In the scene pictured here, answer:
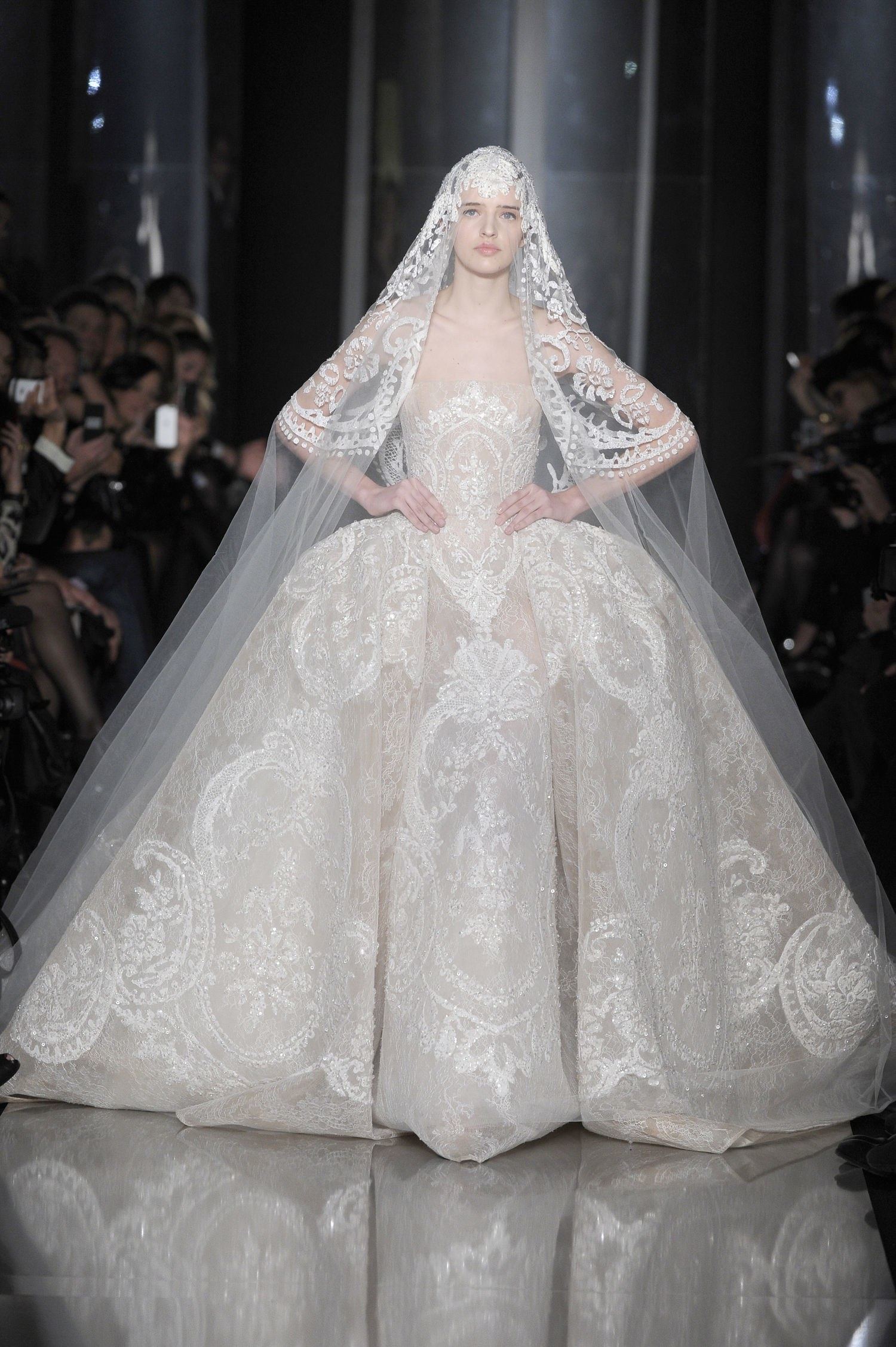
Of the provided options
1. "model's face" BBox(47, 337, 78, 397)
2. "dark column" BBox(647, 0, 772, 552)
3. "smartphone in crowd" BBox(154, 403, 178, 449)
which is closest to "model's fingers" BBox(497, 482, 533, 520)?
"model's face" BBox(47, 337, 78, 397)

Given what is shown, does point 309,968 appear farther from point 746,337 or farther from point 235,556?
point 746,337

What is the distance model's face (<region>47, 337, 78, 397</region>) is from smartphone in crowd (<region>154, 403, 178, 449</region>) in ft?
3.10

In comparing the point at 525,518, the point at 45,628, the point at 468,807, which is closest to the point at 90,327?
the point at 45,628

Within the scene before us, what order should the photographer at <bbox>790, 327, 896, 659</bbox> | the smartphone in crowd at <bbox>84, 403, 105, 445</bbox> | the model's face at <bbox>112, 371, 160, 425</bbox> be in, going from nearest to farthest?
the photographer at <bbox>790, 327, 896, 659</bbox> < the smartphone in crowd at <bbox>84, 403, 105, 445</bbox> < the model's face at <bbox>112, 371, 160, 425</bbox>

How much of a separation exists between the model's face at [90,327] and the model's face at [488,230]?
3991 millimetres

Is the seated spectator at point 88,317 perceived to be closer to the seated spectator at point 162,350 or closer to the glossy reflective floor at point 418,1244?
the seated spectator at point 162,350

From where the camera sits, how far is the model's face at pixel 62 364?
6.08 metres

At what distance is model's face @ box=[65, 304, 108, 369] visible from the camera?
7156 mm

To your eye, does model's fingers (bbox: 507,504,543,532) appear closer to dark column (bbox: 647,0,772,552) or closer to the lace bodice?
the lace bodice

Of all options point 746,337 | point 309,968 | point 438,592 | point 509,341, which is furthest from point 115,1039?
point 746,337

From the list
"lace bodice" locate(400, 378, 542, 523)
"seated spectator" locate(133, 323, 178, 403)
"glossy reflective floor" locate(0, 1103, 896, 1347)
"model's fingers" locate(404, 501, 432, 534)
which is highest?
"lace bodice" locate(400, 378, 542, 523)

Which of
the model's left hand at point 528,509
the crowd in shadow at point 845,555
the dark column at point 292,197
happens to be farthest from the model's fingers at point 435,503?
the dark column at point 292,197

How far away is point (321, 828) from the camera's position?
3137 millimetres

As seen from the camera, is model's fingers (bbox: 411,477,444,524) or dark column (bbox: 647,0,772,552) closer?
model's fingers (bbox: 411,477,444,524)
